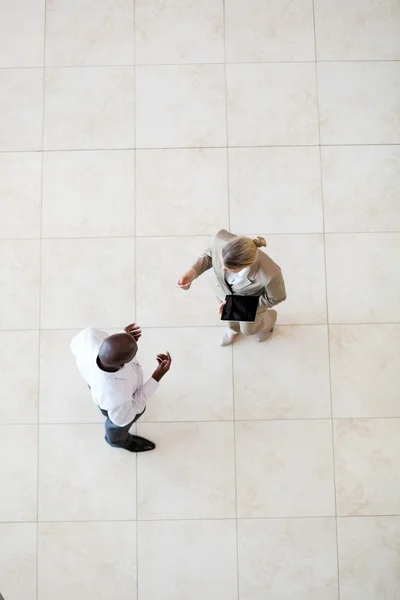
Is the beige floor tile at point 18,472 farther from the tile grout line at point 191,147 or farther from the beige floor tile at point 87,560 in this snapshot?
the tile grout line at point 191,147

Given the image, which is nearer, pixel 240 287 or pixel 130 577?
pixel 240 287

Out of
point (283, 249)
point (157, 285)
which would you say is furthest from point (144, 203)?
point (283, 249)

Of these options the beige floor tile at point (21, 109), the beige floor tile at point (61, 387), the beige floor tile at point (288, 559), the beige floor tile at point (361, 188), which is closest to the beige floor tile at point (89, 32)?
the beige floor tile at point (21, 109)

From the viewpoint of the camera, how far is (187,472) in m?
3.21

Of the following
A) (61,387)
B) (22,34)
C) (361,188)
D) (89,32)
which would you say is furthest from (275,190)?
(22,34)

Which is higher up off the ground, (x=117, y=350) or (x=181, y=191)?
(x=181, y=191)

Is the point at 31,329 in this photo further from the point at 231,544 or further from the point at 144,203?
the point at 231,544

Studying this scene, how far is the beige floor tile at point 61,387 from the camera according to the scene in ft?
10.7

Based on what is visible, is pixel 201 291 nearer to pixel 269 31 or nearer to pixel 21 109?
pixel 21 109

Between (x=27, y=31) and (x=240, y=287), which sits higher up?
(x=27, y=31)

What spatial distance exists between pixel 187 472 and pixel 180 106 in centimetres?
248

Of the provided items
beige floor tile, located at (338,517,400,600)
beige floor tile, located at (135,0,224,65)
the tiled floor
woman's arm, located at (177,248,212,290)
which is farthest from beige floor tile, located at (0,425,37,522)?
beige floor tile, located at (135,0,224,65)

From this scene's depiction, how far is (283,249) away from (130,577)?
2326 mm

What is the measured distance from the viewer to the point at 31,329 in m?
3.35
